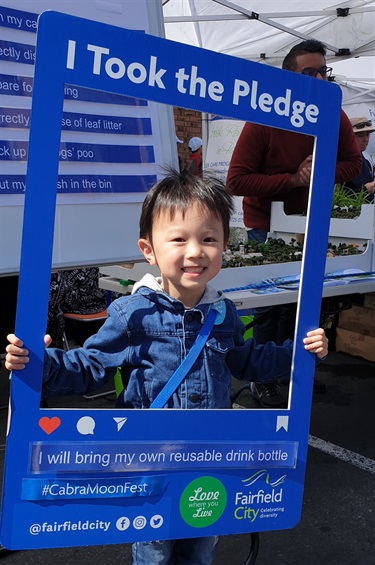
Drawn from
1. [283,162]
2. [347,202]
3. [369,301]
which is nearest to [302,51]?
[283,162]

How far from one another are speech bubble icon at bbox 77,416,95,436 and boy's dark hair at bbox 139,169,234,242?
1.56 ft

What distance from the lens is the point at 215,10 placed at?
6941 millimetres

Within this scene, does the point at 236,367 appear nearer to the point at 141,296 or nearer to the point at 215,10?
the point at 141,296

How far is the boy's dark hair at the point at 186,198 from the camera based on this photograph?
1.46 meters

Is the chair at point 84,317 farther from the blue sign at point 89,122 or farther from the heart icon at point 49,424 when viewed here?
the heart icon at point 49,424

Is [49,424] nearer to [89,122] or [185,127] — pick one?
[89,122]

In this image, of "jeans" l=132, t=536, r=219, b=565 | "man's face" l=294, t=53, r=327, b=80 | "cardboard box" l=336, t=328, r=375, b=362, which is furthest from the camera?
"cardboard box" l=336, t=328, r=375, b=362

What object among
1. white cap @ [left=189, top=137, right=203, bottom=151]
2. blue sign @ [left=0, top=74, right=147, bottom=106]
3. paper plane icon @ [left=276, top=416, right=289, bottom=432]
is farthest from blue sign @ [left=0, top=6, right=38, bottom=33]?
white cap @ [left=189, top=137, right=203, bottom=151]

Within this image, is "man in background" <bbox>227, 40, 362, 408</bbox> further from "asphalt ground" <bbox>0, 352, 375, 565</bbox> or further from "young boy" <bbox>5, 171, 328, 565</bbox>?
"young boy" <bbox>5, 171, 328, 565</bbox>

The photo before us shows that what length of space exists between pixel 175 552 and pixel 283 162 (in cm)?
204

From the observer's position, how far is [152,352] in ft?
4.92

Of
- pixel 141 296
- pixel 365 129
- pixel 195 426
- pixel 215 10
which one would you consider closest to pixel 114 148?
pixel 141 296

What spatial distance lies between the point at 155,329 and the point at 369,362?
3.75m

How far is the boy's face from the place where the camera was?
143 cm
